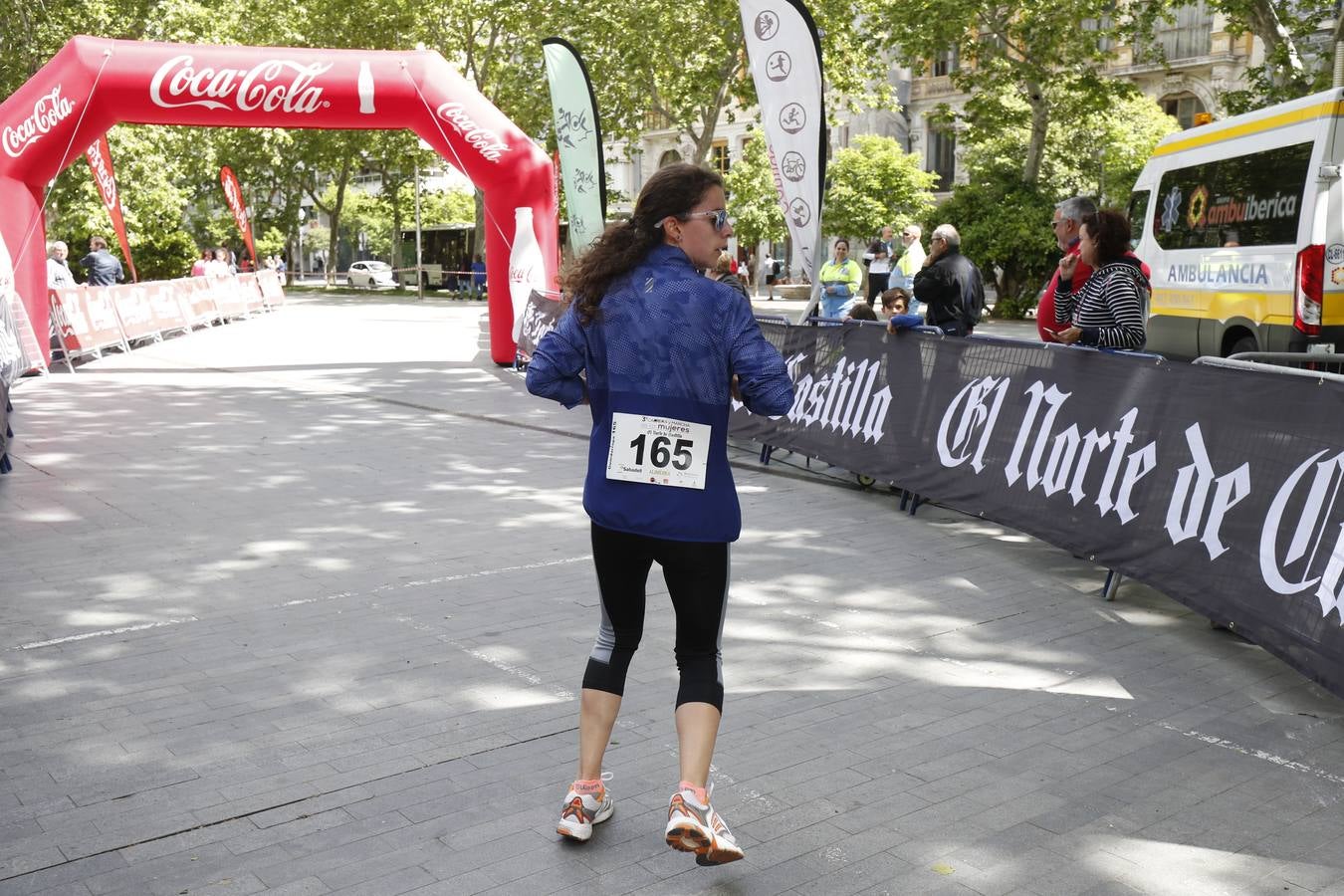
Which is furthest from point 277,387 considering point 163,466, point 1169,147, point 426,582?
point 1169,147

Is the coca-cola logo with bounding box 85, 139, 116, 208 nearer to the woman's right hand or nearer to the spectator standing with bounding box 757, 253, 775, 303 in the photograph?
the woman's right hand

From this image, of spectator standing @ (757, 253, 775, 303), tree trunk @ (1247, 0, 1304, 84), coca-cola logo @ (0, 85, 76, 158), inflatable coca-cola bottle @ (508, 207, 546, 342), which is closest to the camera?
coca-cola logo @ (0, 85, 76, 158)

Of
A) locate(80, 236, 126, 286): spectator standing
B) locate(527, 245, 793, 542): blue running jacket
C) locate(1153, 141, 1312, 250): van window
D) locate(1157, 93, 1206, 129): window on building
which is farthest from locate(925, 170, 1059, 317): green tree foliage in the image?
locate(527, 245, 793, 542): blue running jacket

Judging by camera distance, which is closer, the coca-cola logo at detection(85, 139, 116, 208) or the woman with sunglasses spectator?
the woman with sunglasses spectator

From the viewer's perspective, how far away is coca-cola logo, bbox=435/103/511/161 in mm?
16922

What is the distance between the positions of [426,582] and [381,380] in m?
10.5

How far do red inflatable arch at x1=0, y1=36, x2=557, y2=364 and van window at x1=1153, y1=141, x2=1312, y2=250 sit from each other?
7879 millimetres

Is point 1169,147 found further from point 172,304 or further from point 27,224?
point 172,304

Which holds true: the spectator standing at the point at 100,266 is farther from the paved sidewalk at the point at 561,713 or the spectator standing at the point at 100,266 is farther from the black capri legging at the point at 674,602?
the black capri legging at the point at 674,602

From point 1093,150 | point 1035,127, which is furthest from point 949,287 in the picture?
point 1093,150

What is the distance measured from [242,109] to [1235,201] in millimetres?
11641

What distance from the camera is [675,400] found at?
11.3 feet

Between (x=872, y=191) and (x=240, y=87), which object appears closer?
(x=240, y=87)

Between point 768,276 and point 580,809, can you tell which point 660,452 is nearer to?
point 580,809
